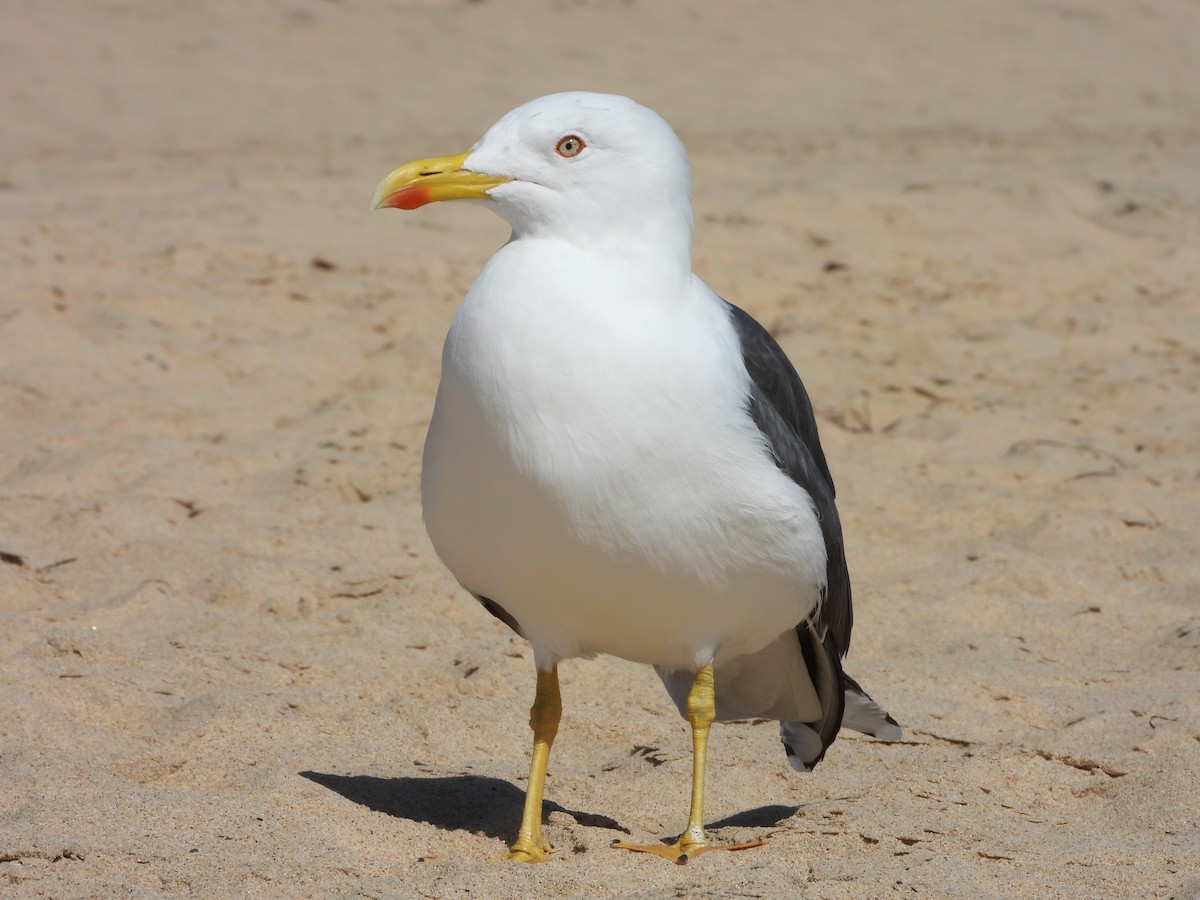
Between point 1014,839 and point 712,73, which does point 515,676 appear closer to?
point 1014,839

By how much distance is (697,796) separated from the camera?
10.5ft

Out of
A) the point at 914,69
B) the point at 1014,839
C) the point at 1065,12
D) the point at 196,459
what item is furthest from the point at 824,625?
the point at 1065,12

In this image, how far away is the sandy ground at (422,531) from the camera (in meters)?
3.13

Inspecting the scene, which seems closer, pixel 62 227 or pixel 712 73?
pixel 62 227

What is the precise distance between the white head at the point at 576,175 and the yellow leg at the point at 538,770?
3.49ft

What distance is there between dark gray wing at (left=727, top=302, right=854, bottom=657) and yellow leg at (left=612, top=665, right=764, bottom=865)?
1.16ft

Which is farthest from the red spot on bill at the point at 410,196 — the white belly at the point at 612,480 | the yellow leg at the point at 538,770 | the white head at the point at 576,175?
the yellow leg at the point at 538,770

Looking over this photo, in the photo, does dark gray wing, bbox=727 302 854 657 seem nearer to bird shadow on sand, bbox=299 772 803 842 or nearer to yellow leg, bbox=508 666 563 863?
bird shadow on sand, bbox=299 772 803 842

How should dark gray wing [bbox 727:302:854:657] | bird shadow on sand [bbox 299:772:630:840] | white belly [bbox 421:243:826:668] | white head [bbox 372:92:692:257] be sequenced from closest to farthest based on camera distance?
white belly [bbox 421:243:826:668]
white head [bbox 372:92:692:257]
dark gray wing [bbox 727:302:854:657]
bird shadow on sand [bbox 299:772:630:840]

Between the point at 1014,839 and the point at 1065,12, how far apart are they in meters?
15.3

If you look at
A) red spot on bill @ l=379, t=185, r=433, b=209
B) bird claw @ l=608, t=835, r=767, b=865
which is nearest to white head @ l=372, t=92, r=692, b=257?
red spot on bill @ l=379, t=185, r=433, b=209

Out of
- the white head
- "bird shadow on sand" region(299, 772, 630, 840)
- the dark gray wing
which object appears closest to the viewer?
the white head

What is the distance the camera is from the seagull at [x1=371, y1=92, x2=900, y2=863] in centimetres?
285

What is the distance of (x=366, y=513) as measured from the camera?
525cm
